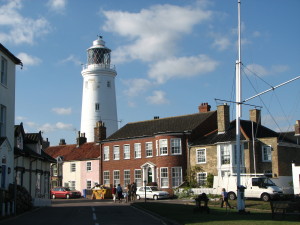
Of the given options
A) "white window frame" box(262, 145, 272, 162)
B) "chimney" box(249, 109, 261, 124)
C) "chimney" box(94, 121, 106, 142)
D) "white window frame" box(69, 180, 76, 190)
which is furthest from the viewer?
"white window frame" box(69, 180, 76, 190)

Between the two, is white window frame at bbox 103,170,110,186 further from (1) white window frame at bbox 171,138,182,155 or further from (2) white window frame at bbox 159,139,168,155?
(1) white window frame at bbox 171,138,182,155

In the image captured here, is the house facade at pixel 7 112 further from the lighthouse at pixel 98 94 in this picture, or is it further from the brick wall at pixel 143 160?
the lighthouse at pixel 98 94

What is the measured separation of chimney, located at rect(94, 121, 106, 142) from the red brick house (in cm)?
175

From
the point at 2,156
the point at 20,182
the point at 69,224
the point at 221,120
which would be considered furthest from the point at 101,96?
the point at 69,224

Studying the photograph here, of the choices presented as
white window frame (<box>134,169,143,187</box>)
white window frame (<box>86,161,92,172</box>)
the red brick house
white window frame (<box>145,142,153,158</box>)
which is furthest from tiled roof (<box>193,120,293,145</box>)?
white window frame (<box>86,161,92,172</box>)

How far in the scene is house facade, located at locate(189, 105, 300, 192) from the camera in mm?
46094

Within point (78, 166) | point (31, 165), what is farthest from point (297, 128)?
point (31, 165)

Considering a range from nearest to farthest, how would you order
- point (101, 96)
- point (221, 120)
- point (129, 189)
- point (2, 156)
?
point (2, 156)
point (129, 189)
point (221, 120)
point (101, 96)

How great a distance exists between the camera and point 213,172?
48.8 m

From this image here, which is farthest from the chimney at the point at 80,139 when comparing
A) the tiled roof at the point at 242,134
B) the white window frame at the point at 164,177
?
the tiled roof at the point at 242,134

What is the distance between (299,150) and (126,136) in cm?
2028

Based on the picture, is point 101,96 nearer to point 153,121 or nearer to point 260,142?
point 153,121

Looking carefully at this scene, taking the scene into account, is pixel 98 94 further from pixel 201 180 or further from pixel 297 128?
pixel 297 128

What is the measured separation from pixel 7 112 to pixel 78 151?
3778cm
